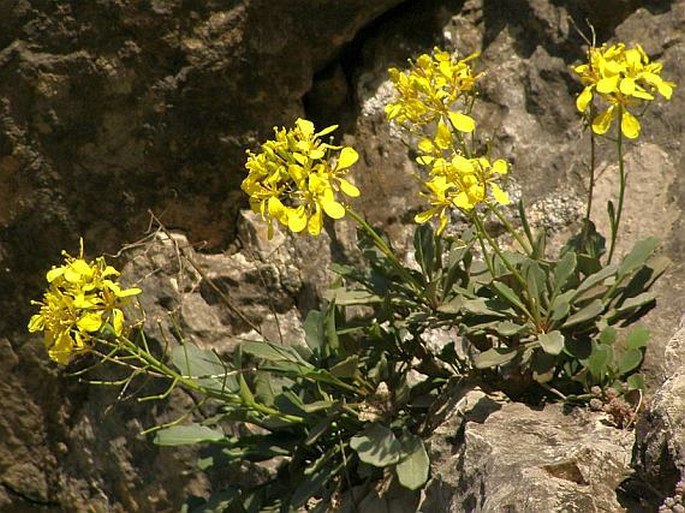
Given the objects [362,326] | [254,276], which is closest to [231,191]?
[254,276]

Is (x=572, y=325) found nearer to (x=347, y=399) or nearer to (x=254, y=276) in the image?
(x=347, y=399)

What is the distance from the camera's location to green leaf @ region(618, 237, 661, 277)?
10.2 feet

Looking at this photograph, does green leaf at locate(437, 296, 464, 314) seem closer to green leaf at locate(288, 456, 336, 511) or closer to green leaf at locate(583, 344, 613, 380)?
green leaf at locate(583, 344, 613, 380)

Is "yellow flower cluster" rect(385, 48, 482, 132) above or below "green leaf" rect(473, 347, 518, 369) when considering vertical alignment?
above

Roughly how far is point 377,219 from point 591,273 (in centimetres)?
85

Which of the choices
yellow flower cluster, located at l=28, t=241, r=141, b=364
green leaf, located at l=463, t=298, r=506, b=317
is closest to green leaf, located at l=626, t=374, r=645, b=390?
green leaf, located at l=463, t=298, r=506, b=317

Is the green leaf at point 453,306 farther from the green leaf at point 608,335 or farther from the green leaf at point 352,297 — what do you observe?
the green leaf at point 608,335

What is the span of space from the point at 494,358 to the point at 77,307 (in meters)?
1.00

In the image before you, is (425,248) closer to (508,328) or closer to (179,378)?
(508,328)

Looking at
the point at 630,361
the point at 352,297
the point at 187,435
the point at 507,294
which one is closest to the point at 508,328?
the point at 507,294

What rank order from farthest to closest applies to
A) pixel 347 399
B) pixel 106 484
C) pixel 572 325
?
1. pixel 106 484
2. pixel 347 399
3. pixel 572 325

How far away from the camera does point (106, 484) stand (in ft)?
12.9

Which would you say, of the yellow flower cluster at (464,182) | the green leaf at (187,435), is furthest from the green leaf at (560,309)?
the green leaf at (187,435)

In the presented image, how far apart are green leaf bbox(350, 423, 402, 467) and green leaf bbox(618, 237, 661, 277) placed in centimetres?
72
